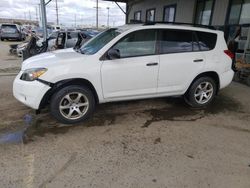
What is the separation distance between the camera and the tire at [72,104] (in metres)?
3.58

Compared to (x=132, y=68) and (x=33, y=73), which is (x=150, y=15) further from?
(x=33, y=73)

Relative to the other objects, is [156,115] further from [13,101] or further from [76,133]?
[13,101]

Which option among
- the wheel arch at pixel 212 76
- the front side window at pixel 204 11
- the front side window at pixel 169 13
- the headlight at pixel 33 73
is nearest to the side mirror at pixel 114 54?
the headlight at pixel 33 73

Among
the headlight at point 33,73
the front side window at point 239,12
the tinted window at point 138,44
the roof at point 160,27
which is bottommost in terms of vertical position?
the headlight at point 33,73

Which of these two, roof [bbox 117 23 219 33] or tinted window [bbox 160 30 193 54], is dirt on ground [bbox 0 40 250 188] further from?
roof [bbox 117 23 219 33]

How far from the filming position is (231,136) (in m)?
3.55

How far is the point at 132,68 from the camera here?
12.6 ft

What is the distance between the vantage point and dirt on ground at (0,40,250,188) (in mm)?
2512

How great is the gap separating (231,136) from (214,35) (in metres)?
2.21

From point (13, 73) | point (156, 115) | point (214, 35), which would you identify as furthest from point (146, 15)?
point (156, 115)

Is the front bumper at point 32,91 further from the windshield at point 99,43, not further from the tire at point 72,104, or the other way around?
the windshield at point 99,43

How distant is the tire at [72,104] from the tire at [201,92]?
213cm

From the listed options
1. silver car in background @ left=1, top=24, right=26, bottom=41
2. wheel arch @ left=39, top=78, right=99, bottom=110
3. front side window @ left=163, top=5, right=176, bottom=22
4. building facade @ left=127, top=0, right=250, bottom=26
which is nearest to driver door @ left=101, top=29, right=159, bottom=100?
wheel arch @ left=39, top=78, right=99, bottom=110

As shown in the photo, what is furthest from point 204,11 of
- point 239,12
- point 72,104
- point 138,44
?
point 72,104
